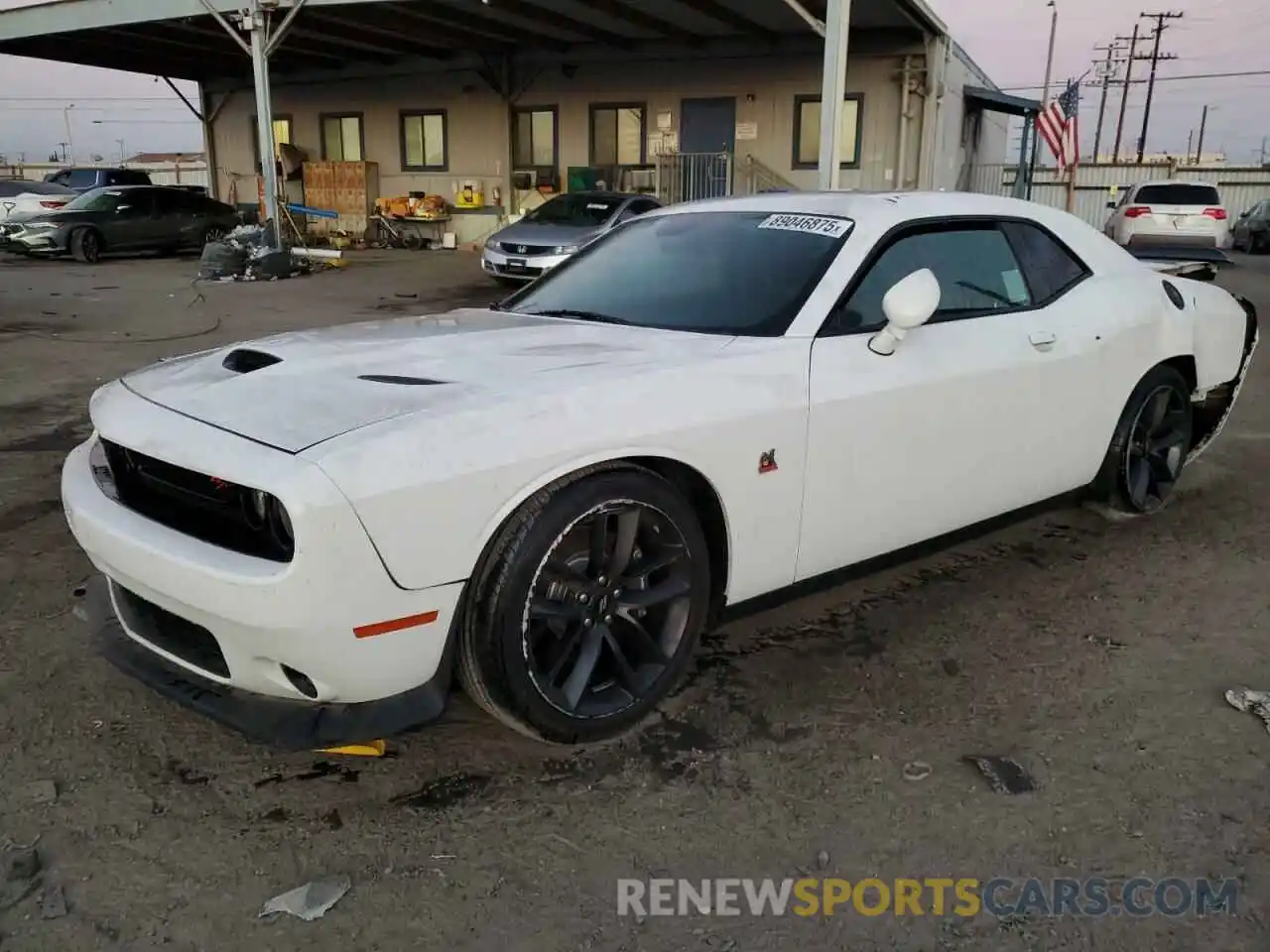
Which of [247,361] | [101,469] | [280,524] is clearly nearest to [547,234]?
[247,361]

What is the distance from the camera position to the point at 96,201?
1878cm

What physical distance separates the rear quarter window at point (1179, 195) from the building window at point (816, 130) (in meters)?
5.85

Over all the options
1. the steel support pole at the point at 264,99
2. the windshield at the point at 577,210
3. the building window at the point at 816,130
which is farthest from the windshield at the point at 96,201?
the building window at the point at 816,130

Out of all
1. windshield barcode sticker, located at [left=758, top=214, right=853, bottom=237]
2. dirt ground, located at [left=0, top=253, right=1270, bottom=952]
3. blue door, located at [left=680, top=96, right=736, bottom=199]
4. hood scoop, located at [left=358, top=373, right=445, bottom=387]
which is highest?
blue door, located at [left=680, top=96, right=736, bottom=199]

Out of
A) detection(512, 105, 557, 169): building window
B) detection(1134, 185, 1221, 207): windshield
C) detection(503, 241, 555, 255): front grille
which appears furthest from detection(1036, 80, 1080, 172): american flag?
detection(503, 241, 555, 255): front grille

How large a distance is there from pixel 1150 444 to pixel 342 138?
23.4 m

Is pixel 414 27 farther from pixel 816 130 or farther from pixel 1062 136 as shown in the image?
pixel 1062 136

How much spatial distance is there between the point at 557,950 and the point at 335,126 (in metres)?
25.3

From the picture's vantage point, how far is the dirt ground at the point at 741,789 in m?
2.15

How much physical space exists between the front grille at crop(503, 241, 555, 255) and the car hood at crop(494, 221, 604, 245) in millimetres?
49

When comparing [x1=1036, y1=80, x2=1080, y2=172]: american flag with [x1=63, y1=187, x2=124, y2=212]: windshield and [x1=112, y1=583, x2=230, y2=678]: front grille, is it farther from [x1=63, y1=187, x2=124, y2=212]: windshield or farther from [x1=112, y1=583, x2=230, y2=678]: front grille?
[x1=112, y1=583, x2=230, y2=678]: front grille

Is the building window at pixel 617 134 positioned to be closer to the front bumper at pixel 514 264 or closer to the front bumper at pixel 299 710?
the front bumper at pixel 514 264

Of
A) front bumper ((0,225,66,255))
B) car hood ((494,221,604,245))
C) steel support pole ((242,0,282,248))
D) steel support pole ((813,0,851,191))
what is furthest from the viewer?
front bumper ((0,225,66,255))

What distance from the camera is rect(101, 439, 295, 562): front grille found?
235cm
